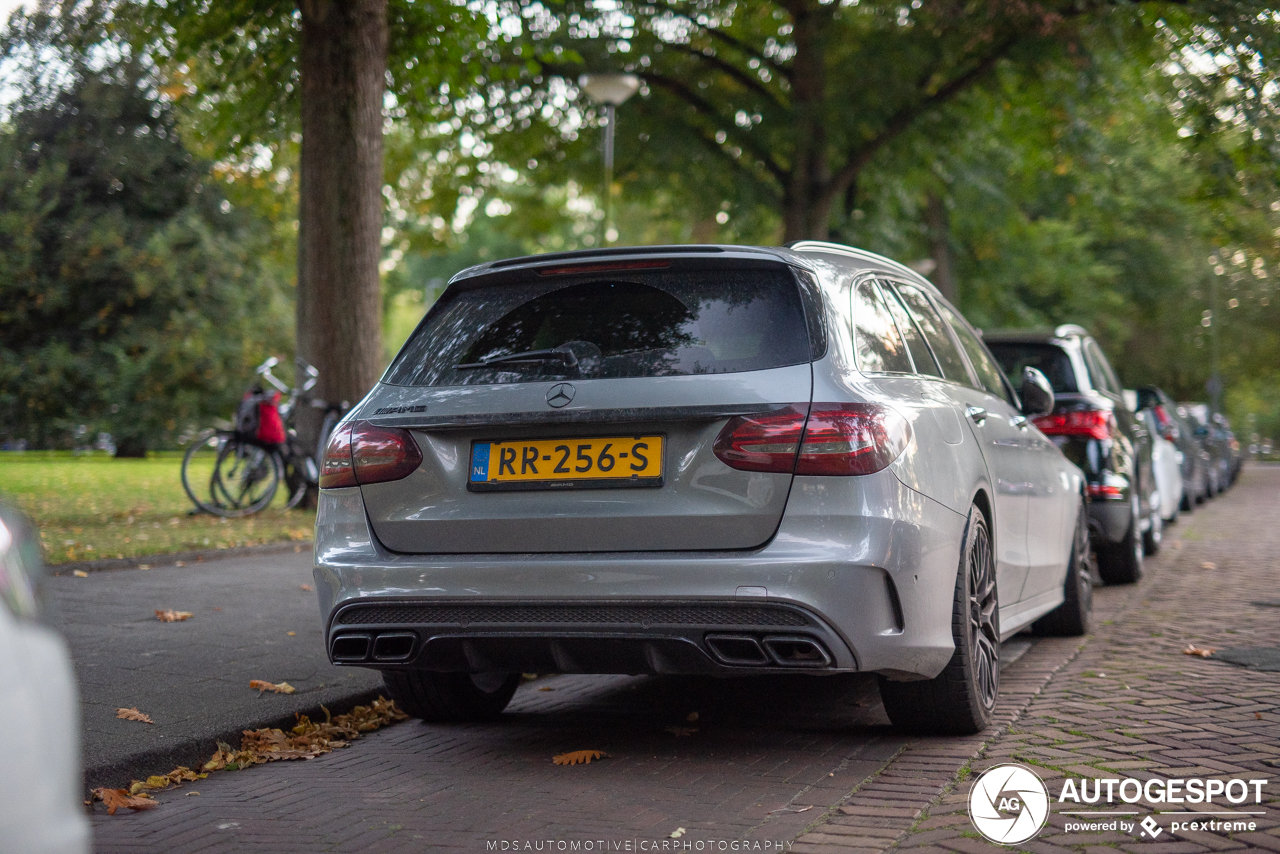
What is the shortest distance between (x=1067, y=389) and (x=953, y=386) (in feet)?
13.2

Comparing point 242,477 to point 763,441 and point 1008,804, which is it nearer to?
point 763,441

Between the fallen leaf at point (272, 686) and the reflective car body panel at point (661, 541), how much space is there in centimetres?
115

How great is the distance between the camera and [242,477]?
12727mm

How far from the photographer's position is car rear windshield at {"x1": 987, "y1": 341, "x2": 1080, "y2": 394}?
8812mm

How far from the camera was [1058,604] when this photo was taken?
6621mm

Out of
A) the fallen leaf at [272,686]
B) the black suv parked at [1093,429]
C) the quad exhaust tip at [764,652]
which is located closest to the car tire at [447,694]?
the fallen leaf at [272,686]

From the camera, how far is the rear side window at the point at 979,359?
231 inches

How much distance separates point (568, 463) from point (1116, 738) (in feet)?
7.10

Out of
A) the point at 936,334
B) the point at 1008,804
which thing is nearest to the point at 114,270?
the point at 936,334

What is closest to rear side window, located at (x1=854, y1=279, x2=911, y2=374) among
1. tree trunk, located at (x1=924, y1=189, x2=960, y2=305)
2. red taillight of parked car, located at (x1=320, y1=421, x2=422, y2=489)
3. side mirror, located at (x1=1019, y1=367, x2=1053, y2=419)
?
red taillight of parked car, located at (x1=320, y1=421, x2=422, y2=489)

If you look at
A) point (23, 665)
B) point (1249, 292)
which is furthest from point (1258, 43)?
point (1249, 292)

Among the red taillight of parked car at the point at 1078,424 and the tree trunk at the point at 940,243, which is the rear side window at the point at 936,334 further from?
the tree trunk at the point at 940,243

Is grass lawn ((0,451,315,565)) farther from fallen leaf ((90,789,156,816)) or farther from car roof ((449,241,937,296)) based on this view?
car roof ((449,241,937,296))

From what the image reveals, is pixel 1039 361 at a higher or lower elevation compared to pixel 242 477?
higher
